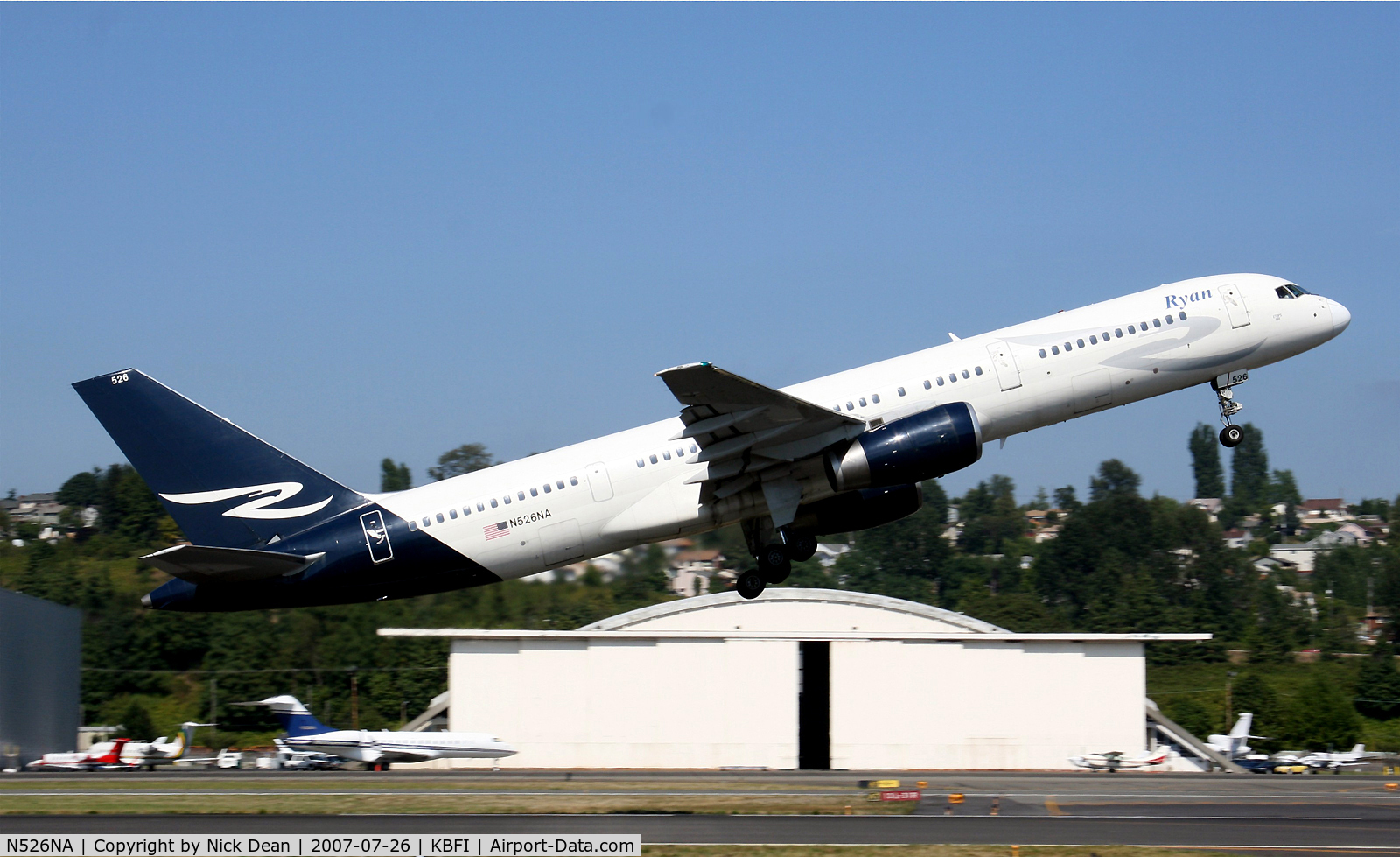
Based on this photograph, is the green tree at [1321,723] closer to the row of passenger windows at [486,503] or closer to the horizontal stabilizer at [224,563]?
the row of passenger windows at [486,503]

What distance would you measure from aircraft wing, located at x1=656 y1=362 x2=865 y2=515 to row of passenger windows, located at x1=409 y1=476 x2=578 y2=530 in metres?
3.23

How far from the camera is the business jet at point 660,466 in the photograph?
34.2 m

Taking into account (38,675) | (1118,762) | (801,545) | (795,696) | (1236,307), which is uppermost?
(1236,307)

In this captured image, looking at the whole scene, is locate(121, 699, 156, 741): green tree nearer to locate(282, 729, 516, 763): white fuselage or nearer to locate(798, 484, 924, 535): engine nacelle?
locate(282, 729, 516, 763): white fuselage

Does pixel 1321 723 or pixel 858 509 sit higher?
pixel 858 509

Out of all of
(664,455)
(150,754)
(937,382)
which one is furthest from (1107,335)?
(150,754)

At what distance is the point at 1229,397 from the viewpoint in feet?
125

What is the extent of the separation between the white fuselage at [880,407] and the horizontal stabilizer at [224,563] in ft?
9.71

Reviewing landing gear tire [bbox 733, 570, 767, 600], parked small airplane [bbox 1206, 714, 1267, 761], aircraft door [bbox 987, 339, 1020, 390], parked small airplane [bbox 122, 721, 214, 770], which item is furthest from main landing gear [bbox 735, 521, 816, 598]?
parked small airplane [bbox 122, 721, 214, 770]

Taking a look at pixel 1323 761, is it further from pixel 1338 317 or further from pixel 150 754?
pixel 150 754

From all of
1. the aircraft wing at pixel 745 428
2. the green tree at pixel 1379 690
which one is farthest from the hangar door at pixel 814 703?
the green tree at pixel 1379 690

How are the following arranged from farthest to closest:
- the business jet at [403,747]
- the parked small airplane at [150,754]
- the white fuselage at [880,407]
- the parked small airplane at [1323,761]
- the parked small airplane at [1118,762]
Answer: the parked small airplane at [150,754] → the parked small airplane at [1323,761] → the parked small airplane at [1118,762] → the business jet at [403,747] → the white fuselage at [880,407]

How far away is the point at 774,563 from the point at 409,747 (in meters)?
23.9

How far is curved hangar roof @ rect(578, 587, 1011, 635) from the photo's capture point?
6016 centimetres
